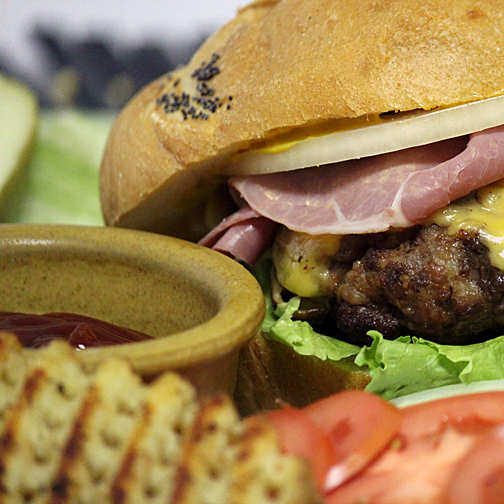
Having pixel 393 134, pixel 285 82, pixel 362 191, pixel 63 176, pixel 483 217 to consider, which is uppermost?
pixel 285 82

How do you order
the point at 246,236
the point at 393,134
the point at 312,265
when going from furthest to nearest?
the point at 246,236 < the point at 312,265 < the point at 393,134

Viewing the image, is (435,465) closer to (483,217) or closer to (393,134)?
(483,217)

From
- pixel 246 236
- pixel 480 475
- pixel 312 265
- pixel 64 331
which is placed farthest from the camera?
pixel 246 236

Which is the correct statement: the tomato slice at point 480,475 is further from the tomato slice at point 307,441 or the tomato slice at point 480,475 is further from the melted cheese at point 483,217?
the melted cheese at point 483,217

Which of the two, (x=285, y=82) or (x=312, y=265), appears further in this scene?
(x=312, y=265)

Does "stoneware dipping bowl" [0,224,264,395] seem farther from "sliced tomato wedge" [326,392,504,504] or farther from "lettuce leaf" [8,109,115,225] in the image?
"lettuce leaf" [8,109,115,225]

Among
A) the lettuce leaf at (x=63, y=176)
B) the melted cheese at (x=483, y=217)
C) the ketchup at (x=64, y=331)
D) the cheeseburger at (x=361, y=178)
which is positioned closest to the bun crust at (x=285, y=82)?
the cheeseburger at (x=361, y=178)

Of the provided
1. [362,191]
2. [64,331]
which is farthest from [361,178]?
[64,331]
